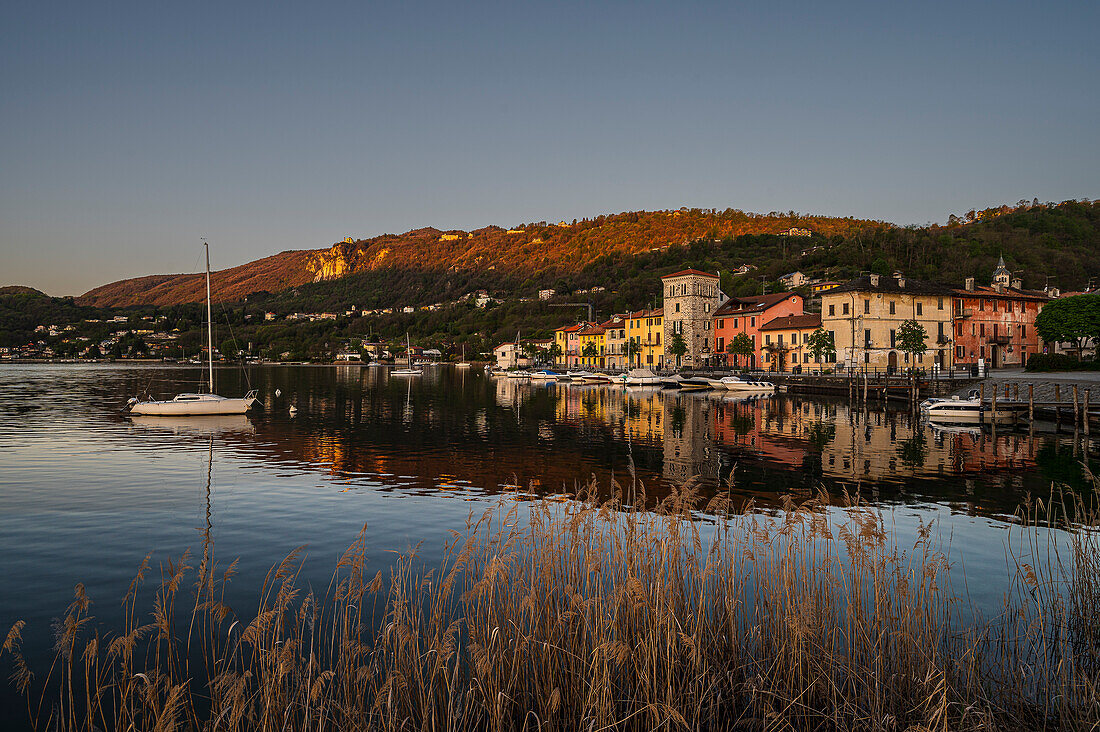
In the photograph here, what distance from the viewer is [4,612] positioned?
32.5ft

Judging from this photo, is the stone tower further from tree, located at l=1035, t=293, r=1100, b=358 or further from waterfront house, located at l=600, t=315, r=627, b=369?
tree, located at l=1035, t=293, r=1100, b=358

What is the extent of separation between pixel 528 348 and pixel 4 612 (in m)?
130

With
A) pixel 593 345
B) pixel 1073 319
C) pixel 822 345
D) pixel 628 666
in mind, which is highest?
pixel 1073 319

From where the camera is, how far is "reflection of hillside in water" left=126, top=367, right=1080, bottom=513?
20.8 meters

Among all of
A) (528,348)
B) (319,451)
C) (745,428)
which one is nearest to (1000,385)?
(745,428)

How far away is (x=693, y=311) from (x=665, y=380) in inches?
984

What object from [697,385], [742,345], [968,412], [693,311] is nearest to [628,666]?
[968,412]

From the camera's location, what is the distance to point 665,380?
258 ft

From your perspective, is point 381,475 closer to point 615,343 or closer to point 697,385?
point 697,385

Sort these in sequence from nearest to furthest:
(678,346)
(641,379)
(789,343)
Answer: (641,379) → (789,343) → (678,346)

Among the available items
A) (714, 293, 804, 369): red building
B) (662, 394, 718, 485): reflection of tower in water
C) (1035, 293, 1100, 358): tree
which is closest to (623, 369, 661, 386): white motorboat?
(714, 293, 804, 369): red building

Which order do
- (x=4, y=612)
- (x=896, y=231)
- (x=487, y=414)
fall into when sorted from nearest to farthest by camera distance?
(x=4, y=612)
(x=487, y=414)
(x=896, y=231)

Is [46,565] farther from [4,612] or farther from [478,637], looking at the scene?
[478,637]

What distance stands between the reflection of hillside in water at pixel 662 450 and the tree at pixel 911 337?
2446 centimetres
